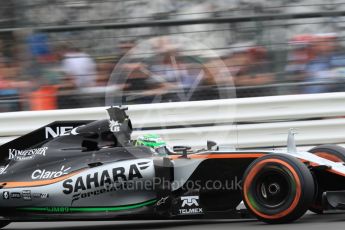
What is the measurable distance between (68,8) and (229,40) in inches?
86.6

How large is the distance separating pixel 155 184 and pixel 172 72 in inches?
104

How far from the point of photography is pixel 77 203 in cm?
616

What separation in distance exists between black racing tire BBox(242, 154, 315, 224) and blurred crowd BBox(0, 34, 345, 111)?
286cm

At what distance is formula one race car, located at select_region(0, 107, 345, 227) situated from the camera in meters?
5.91

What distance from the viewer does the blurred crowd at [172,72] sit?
8734mm

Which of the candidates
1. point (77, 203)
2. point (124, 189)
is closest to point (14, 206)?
Result: point (77, 203)

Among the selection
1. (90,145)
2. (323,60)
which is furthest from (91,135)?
(323,60)

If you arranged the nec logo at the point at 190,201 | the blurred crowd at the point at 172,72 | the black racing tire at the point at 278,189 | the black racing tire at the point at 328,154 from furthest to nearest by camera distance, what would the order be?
the blurred crowd at the point at 172,72 < the black racing tire at the point at 328,154 < the nec logo at the point at 190,201 < the black racing tire at the point at 278,189

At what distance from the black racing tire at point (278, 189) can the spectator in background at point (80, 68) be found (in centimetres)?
355

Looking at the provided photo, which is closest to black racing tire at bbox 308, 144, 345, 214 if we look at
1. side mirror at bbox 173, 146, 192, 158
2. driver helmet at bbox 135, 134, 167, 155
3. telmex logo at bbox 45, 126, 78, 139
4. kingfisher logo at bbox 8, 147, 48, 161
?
side mirror at bbox 173, 146, 192, 158

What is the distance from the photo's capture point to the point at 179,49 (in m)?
8.82

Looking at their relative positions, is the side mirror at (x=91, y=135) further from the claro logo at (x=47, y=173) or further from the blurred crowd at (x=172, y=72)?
the blurred crowd at (x=172, y=72)

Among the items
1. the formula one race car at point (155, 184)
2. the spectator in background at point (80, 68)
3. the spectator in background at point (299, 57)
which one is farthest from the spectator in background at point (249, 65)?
the formula one race car at point (155, 184)

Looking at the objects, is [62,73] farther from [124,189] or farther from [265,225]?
[265,225]
